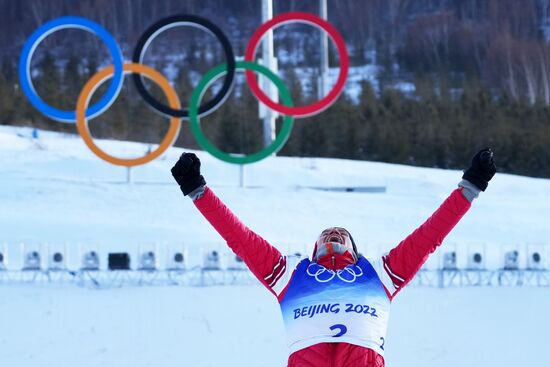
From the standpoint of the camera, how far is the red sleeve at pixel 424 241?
2.74 metres

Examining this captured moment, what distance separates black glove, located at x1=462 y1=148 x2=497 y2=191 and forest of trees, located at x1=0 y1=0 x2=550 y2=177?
16725 mm

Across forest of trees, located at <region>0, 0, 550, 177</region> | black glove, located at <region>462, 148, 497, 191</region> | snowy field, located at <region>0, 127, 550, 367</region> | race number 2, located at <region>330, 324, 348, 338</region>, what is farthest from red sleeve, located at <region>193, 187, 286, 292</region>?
forest of trees, located at <region>0, 0, 550, 177</region>

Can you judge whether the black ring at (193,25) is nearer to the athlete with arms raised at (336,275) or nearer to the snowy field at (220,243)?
the snowy field at (220,243)

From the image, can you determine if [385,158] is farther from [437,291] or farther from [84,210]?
[437,291]

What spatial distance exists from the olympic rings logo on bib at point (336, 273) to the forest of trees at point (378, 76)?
16581 millimetres

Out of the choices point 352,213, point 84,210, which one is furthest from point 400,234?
point 84,210

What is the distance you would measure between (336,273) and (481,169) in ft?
1.75

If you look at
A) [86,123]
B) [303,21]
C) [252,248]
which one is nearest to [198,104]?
[86,123]

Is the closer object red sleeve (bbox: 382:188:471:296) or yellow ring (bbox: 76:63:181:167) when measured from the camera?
red sleeve (bbox: 382:188:471:296)

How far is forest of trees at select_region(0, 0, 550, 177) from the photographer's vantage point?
20.6 metres

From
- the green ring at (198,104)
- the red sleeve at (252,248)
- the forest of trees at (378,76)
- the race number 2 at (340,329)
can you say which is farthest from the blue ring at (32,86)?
the race number 2 at (340,329)

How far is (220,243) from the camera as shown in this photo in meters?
8.95

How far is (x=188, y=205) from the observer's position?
36.6 feet

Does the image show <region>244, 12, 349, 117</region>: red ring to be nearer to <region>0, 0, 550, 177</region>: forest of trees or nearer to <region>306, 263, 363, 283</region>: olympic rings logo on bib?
<region>0, 0, 550, 177</region>: forest of trees
